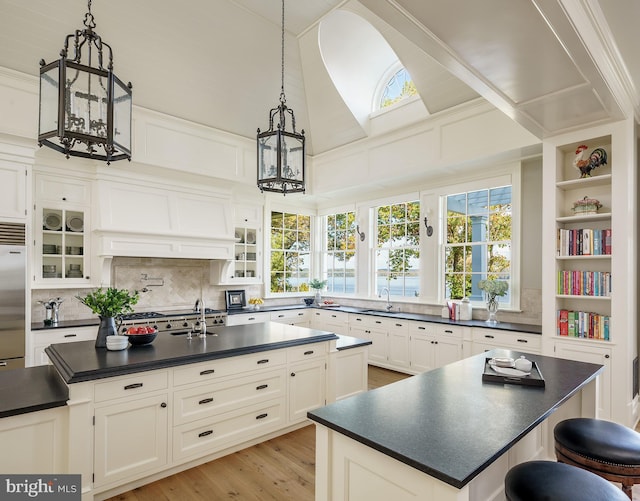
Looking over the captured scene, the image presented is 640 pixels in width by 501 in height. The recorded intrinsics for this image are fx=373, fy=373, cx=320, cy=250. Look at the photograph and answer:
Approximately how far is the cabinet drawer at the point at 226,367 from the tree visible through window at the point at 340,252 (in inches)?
158

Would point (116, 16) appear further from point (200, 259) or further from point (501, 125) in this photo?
point (501, 125)

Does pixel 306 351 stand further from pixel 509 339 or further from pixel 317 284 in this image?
pixel 317 284

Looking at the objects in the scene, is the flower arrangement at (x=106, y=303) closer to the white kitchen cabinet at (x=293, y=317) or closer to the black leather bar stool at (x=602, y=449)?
the black leather bar stool at (x=602, y=449)

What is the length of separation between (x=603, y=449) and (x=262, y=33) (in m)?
5.49

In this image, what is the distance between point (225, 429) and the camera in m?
3.00

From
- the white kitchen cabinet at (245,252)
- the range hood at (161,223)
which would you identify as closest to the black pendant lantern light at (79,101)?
the range hood at (161,223)

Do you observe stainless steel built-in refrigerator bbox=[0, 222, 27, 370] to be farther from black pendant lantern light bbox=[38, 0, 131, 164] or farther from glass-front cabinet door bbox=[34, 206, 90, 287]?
black pendant lantern light bbox=[38, 0, 131, 164]

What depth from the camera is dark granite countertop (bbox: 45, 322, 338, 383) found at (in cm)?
239

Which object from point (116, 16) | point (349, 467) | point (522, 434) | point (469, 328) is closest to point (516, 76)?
point (522, 434)

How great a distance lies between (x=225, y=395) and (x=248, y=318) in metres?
3.18

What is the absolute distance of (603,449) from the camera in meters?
1.78

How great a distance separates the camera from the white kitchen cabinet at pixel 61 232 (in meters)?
4.57

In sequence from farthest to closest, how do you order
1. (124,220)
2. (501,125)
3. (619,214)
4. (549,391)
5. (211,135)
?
(211,135), (124,220), (501,125), (619,214), (549,391)

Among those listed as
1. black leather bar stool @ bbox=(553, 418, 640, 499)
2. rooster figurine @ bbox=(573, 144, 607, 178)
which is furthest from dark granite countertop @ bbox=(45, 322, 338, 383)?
rooster figurine @ bbox=(573, 144, 607, 178)
